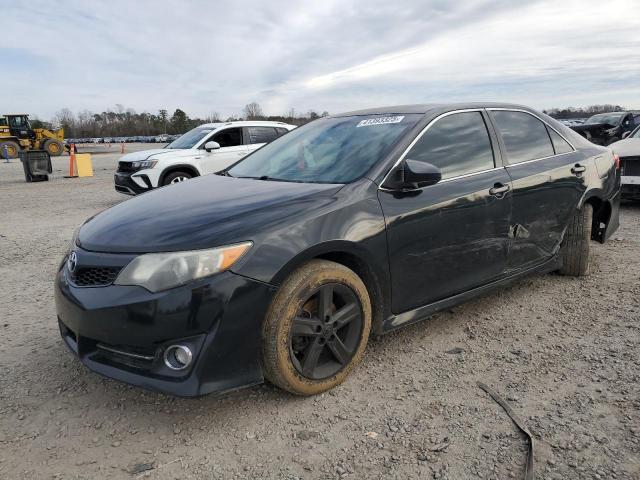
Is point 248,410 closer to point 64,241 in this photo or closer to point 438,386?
point 438,386

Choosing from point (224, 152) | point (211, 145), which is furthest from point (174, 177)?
point (224, 152)

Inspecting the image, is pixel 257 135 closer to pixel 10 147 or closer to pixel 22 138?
pixel 10 147

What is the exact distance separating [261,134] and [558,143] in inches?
287

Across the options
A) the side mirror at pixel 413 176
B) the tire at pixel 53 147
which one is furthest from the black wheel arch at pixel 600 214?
the tire at pixel 53 147

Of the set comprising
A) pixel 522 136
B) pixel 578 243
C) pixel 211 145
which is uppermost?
pixel 522 136

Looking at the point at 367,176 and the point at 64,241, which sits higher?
the point at 367,176

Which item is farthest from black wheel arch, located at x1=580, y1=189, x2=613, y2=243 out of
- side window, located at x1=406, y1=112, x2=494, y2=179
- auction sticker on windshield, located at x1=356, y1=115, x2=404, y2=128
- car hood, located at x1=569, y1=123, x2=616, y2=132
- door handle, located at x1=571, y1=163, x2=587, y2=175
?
car hood, located at x1=569, y1=123, x2=616, y2=132

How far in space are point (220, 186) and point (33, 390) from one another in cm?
163

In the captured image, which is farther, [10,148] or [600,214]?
[10,148]

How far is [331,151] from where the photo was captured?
3.29 metres

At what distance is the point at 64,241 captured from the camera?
6.38 meters

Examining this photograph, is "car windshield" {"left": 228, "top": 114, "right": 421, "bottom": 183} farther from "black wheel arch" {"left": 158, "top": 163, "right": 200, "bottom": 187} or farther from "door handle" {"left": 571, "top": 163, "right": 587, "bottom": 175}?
"black wheel arch" {"left": 158, "top": 163, "right": 200, "bottom": 187}

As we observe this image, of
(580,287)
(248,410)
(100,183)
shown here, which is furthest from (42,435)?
(100,183)

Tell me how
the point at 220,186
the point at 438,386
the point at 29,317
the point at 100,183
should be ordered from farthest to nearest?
the point at 100,183
the point at 29,317
the point at 220,186
the point at 438,386
